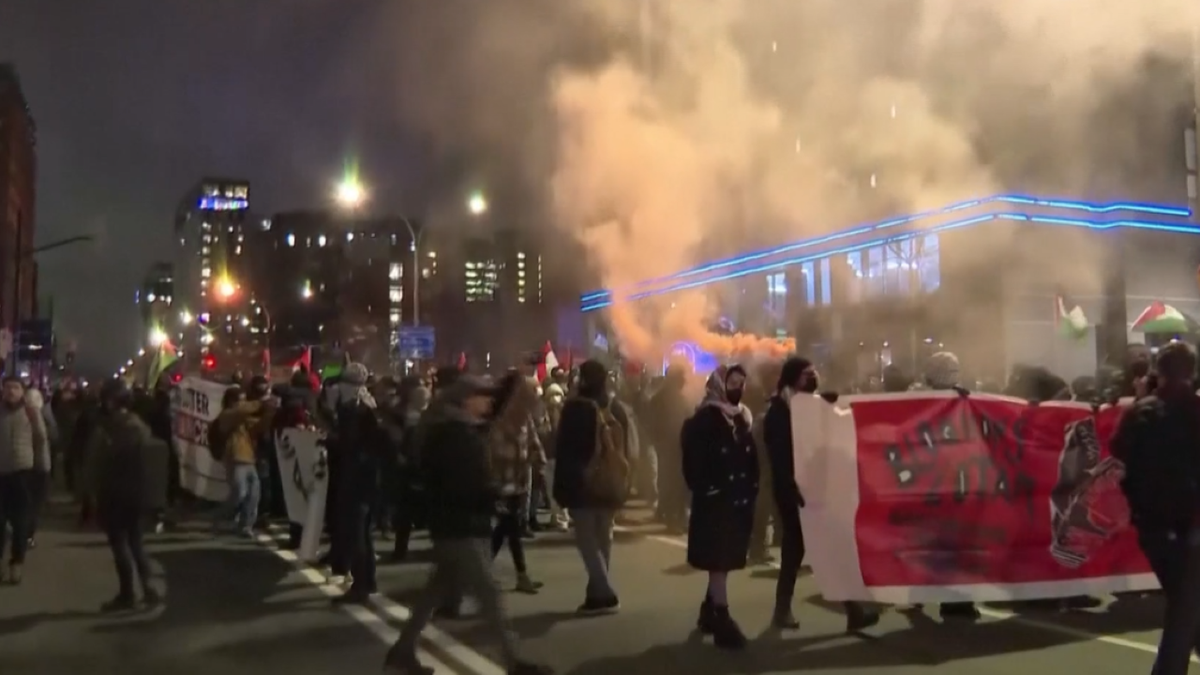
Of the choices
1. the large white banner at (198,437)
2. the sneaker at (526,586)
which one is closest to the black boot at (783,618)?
the sneaker at (526,586)

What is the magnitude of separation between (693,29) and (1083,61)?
6185 mm

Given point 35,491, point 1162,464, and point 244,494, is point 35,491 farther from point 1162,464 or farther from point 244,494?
point 1162,464

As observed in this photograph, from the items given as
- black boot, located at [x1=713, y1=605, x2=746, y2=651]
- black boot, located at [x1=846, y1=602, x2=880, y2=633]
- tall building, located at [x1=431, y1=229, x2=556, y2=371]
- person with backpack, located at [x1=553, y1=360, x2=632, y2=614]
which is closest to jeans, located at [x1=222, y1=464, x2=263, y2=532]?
person with backpack, located at [x1=553, y1=360, x2=632, y2=614]

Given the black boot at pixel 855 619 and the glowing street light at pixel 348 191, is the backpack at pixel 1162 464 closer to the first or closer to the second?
the black boot at pixel 855 619

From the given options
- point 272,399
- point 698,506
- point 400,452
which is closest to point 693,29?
point 272,399

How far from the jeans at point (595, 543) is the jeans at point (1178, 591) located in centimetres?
402

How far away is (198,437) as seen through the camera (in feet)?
52.7

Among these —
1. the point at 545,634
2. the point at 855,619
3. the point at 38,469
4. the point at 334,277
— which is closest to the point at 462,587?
the point at 545,634

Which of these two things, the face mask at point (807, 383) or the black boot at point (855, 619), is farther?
the face mask at point (807, 383)

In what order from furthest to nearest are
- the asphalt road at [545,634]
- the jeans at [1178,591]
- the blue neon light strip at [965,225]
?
the blue neon light strip at [965,225]
the asphalt road at [545,634]
the jeans at [1178,591]

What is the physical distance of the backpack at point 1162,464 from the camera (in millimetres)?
5336

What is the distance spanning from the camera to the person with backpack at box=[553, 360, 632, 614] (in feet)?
27.9

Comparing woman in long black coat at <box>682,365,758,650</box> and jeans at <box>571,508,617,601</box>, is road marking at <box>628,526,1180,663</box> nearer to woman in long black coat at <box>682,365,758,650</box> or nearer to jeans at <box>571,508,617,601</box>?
woman in long black coat at <box>682,365,758,650</box>

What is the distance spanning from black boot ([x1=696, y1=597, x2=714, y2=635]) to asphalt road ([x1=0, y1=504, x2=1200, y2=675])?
0.11 m
